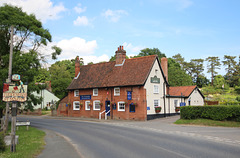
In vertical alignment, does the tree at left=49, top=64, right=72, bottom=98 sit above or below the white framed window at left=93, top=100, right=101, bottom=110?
above

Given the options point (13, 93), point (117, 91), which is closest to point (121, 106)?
point (117, 91)

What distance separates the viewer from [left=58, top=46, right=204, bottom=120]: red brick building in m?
31.7

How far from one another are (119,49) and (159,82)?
832cm

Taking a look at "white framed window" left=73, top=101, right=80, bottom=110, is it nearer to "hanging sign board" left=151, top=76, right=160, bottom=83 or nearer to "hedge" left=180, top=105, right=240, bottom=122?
"hanging sign board" left=151, top=76, right=160, bottom=83

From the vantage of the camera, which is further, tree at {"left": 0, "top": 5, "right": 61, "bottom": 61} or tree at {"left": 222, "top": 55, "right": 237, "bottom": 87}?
tree at {"left": 222, "top": 55, "right": 237, "bottom": 87}

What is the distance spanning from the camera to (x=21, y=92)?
1155cm

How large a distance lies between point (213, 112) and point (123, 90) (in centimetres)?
1327

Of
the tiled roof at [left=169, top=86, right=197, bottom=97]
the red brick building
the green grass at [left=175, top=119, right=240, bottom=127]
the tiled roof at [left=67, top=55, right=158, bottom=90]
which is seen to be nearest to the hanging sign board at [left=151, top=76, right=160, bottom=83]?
the red brick building

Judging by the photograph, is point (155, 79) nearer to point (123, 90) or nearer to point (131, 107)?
point (123, 90)

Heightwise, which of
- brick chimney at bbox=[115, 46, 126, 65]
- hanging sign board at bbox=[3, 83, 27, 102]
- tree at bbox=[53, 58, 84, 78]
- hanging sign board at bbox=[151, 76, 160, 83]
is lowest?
hanging sign board at bbox=[3, 83, 27, 102]

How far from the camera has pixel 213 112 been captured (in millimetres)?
23938

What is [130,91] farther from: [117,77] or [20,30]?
[20,30]

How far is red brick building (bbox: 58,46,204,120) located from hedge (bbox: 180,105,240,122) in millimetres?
6516

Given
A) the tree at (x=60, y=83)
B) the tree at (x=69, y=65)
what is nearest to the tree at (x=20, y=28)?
the tree at (x=60, y=83)
